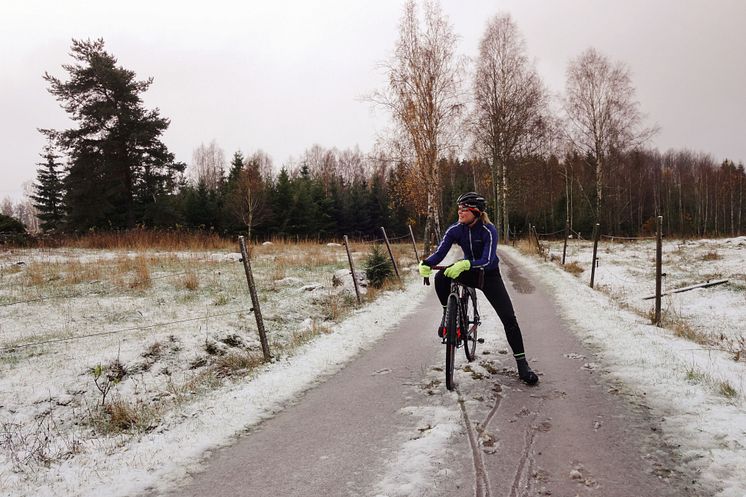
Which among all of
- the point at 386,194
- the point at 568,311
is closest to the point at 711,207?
the point at 386,194

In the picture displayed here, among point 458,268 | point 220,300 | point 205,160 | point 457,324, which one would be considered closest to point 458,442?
point 457,324

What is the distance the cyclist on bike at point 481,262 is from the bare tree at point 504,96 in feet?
82.1

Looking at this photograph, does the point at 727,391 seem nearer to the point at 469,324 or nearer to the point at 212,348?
the point at 469,324

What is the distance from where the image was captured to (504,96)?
27891 millimetres

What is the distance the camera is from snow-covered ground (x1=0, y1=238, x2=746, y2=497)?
3213 mm

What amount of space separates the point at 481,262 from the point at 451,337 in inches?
35.1

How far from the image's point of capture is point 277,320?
332 inches

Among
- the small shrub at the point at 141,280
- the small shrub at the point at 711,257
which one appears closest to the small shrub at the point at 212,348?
the small shrub at the point at 141,280

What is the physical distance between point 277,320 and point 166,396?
341 centimetres

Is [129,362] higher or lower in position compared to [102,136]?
lower

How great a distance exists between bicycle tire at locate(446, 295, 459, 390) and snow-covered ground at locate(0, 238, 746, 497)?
25.7 inches

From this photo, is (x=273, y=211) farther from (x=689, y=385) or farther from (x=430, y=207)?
(x=689, y=385)

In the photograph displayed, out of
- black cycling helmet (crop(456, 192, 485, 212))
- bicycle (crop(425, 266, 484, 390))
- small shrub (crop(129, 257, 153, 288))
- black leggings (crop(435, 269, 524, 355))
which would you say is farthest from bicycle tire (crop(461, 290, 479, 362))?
small shrub (crop(129, 257, 153, 288))

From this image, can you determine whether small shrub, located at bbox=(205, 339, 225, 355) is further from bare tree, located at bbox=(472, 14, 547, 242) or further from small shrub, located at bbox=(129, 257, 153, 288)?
bare tree, located at bbox=(472, 14, 547, 242)
